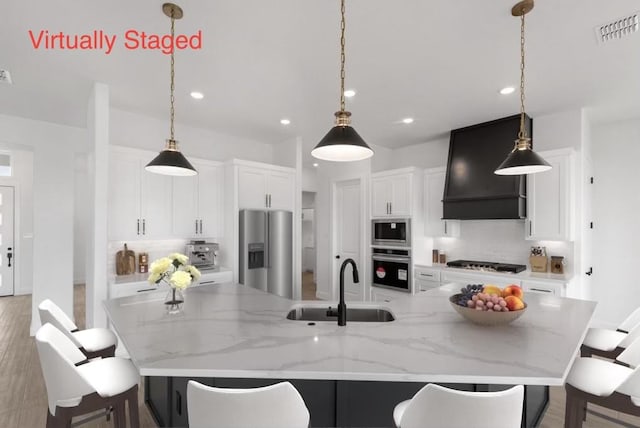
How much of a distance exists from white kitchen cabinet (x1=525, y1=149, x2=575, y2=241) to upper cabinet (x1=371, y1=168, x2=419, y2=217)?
1.46m

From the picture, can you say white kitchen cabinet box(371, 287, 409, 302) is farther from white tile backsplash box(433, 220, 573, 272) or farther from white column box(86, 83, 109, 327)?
white column box(86, 83, 109, 327)

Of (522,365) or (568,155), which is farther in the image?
(568,155)

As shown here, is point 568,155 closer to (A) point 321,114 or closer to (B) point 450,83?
(B) point 450,83

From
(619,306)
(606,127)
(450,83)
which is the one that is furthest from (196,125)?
(619,306)

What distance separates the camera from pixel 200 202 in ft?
13.5

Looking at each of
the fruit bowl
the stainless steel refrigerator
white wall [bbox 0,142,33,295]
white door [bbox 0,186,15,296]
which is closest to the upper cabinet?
the stainless steel refrigerator

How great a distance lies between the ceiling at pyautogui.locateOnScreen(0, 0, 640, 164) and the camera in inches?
80.2

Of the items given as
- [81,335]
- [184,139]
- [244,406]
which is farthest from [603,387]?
[184,139]

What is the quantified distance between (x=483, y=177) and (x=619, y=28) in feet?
6.93

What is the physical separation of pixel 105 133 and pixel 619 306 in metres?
6.37

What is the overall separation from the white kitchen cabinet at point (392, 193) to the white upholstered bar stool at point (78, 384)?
3.92 meters

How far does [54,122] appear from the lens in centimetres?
413

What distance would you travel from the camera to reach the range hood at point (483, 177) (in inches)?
152

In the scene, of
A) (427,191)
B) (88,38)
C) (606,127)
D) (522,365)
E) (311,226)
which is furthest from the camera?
(311,226)
